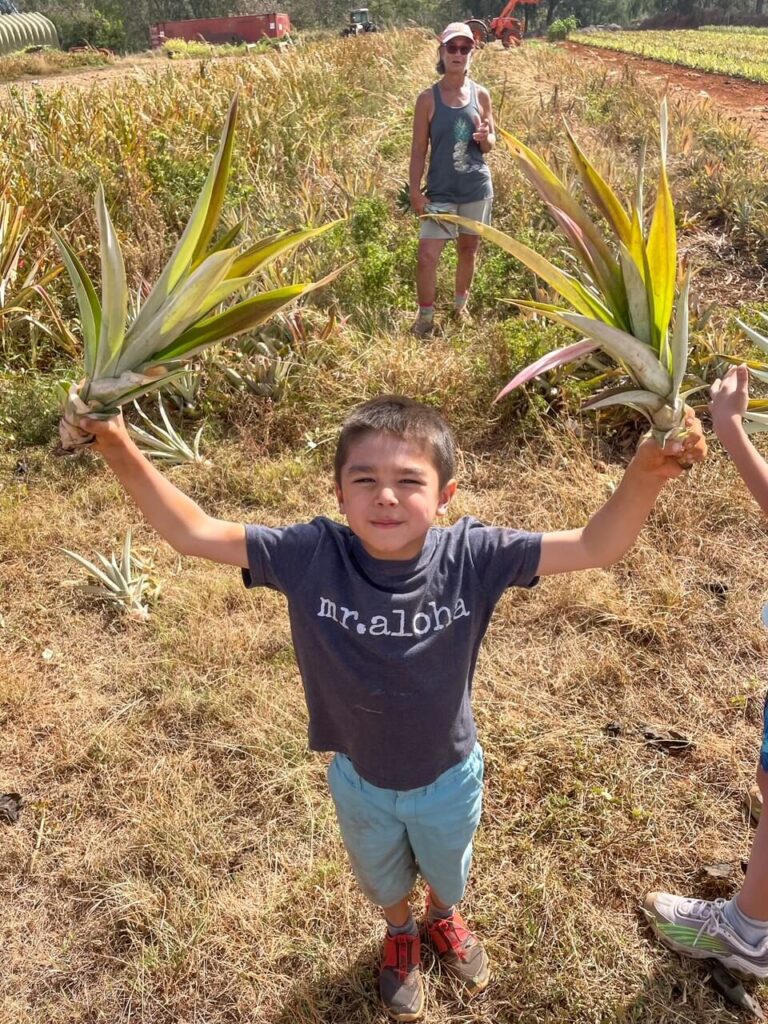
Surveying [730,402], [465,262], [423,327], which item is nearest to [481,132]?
[465,262]

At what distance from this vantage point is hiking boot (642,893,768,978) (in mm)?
1742

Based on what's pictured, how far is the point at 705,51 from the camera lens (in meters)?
27.7

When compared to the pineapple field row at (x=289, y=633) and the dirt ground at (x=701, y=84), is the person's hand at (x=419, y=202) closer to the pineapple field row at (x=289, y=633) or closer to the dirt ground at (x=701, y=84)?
the pineapple field row at (x=289, y=633)

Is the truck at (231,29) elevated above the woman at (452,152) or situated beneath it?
elevated above

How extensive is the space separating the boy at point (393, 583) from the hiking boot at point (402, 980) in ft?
1.39

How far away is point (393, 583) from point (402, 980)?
1073 mm

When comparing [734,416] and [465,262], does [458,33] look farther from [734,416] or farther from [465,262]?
[734,416]

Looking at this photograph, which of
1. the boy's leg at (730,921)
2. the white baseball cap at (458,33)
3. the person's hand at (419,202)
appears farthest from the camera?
the person's hand at (419,202)

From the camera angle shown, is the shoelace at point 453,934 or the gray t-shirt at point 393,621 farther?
the shoelace at point 453,934

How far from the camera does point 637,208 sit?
125 centimetres

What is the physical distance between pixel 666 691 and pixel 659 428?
1.71m

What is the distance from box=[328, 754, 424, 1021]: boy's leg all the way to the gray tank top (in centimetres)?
403

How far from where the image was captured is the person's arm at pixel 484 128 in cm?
450

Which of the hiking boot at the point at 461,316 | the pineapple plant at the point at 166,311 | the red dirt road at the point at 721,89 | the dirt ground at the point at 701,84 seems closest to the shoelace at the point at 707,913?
the pineapple plant at the point at 166,311
